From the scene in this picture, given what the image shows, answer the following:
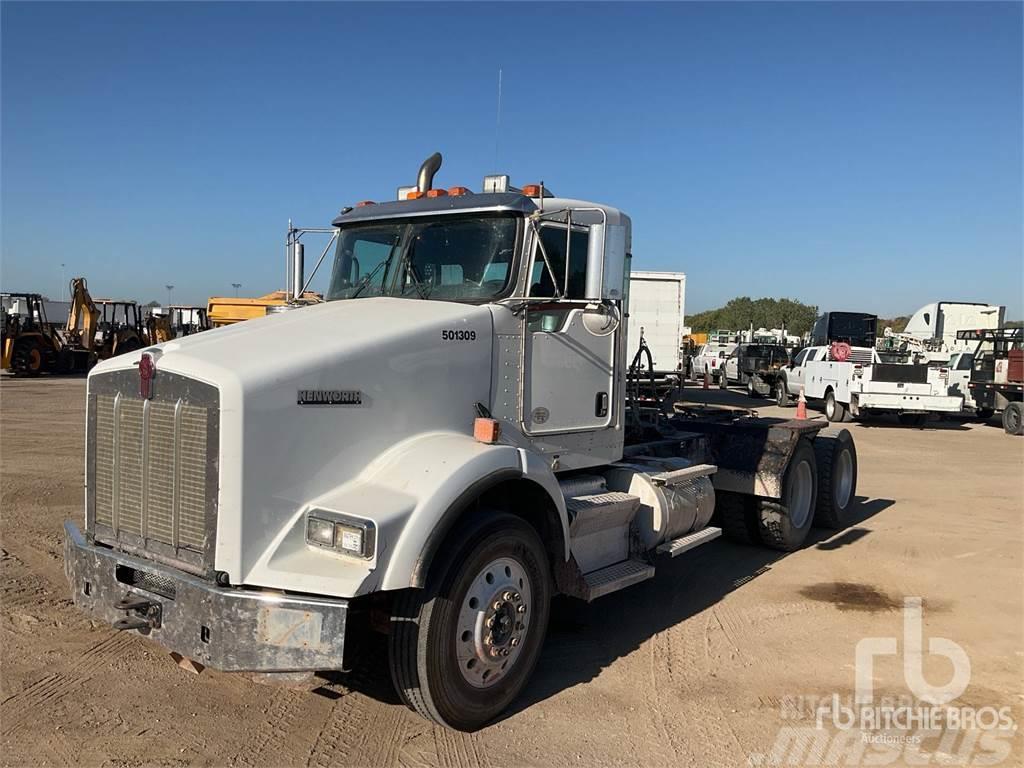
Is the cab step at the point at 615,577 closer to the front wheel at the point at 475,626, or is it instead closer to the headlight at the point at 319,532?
the front wheel at the point at 475,626

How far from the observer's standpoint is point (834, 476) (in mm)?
8453

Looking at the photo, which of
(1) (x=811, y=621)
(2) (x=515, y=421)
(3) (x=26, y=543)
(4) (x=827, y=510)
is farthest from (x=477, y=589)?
(4) (x=827, y=510)

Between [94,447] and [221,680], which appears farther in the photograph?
[221,680]

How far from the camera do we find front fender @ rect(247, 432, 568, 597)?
346cm

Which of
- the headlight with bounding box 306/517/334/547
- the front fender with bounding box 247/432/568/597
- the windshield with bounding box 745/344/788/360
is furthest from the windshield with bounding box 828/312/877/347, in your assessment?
the headlight with bounding box 306/517/334/547

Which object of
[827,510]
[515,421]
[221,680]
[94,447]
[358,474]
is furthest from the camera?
[827,510]

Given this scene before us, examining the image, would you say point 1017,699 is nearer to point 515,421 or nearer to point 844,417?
point 515,421

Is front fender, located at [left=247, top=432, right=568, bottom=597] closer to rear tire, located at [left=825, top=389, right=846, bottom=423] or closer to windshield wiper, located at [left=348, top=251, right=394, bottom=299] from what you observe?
windshield wiper, located at [left=348, top=251, right=394, bottom=299]

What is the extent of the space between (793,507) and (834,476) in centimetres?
92

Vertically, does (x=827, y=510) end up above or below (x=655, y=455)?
below

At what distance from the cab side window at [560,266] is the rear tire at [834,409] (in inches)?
704

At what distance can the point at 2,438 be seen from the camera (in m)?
12.8

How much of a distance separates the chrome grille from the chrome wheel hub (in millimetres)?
1298

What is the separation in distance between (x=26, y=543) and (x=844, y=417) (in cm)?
1966
